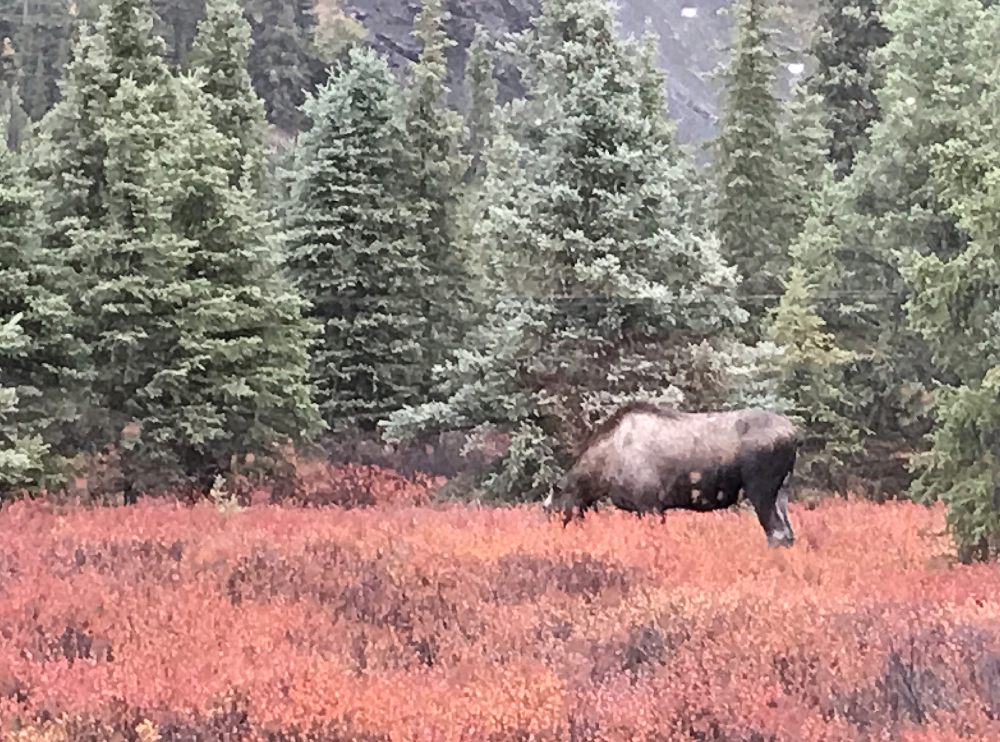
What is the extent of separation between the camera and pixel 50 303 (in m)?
17.5

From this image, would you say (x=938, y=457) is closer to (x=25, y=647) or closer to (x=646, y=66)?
(x=25, y=647)

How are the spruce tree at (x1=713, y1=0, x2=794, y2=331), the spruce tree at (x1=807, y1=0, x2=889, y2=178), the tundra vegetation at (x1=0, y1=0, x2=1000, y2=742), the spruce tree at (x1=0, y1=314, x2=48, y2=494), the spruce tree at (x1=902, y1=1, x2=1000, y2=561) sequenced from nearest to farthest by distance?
the tundra vegetation at (x1=0, y1=0, x2=1000, y2=742), the spruce tree at (x1=902, y1=1, x2=1000, y2=561), the spruce tree at (x1=0, y1=314, x2=48, y2=494), the spruce tree at (x1=807, y1=0, x2=889, y2=178), the spruce tree at (x1=713, y1=0, x2=794, y2=331)

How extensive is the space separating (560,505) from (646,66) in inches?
716

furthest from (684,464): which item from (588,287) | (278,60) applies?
(278,60)

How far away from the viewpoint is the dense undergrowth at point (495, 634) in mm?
7355

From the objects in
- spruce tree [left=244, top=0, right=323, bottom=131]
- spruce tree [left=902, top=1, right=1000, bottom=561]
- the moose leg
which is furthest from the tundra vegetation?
spruce tree [left=244, top=0, right=323, bottom=131]

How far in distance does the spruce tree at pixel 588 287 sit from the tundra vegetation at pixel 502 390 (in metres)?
0.07

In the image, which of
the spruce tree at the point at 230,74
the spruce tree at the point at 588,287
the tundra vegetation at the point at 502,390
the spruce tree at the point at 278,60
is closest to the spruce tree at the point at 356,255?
the tundra vegetation at the point at 502,390

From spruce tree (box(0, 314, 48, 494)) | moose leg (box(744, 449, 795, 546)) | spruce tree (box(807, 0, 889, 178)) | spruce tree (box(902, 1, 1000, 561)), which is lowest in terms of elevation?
spruce tree (box(0, 314, 48, 494))

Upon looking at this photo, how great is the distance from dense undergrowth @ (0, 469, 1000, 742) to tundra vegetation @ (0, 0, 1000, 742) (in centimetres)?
5

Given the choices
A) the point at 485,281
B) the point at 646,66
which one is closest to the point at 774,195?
the point at 646,66

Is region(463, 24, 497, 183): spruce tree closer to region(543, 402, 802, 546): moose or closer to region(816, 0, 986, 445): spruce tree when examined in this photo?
region(816, 0, 986, 445): spruce tree

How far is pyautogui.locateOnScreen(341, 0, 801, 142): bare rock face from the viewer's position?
82.1 metres

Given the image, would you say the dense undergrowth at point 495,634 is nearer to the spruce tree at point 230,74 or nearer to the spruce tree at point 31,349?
the spruce tree at point 31,349
